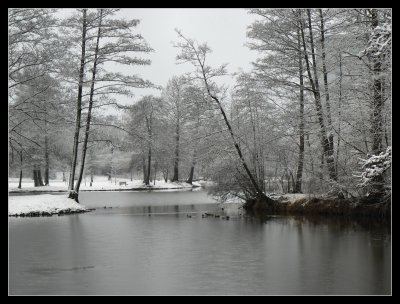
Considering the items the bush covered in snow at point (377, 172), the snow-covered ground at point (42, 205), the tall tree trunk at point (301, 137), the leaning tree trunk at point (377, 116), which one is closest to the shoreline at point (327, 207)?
the bush covered in snow at point (377, 172)

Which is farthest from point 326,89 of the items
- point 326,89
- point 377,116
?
point 377,116

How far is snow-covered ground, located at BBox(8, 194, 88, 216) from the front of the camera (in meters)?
24.2

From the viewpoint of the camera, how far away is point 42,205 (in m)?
Result: 24.7

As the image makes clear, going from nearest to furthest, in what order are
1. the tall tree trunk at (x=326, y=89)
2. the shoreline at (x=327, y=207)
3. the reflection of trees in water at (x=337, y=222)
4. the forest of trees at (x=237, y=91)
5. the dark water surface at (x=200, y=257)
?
the dark water surface at (x=200, y=257) < the reflection of trees in water at (x=337, y=222) < the shoreline at (x=327, y=207) < the tall tree trunk at (x=326, y=89) < the forest of trees at (x=237, y=91)

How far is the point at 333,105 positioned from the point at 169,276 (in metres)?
12.5

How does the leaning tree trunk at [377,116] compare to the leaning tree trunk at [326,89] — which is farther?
the leaning tree trunk at [326,89]

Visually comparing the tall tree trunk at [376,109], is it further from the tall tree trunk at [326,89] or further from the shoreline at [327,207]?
the shoreline at [327,207]

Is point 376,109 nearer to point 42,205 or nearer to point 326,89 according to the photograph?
point 326,89

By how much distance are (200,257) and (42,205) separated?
45.3ft

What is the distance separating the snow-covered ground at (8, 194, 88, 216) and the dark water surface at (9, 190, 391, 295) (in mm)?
2892

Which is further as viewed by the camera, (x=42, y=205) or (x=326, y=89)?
(x=42, y=205)

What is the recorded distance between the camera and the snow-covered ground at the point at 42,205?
24156 millimetres

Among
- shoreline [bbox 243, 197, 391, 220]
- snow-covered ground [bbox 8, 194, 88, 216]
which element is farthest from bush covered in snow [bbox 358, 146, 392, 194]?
snow-covered ground [bbox 8, 194, 88, 216]

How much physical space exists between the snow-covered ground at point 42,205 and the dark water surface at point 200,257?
289 centimetres
